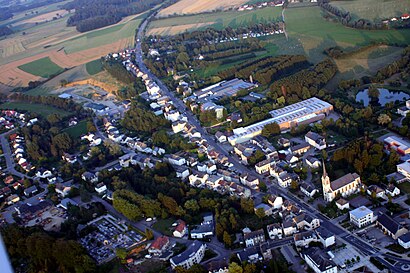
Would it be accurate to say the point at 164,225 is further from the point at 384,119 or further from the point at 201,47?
the point at 201,47

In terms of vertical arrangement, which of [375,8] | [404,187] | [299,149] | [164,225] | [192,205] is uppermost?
[375,8]

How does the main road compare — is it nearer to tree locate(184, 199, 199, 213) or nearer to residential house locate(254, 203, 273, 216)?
residential house locate(254, 203, 273, 216)

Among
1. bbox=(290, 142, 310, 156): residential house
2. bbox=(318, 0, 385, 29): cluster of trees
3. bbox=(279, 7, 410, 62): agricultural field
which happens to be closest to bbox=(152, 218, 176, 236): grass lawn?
bbox=(290, 142, 310, 156): residential house

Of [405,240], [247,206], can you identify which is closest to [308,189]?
[247,206]

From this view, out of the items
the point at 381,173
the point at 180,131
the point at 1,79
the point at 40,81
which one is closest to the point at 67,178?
the point at 180,131

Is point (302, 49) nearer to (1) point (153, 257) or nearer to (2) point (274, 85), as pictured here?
(2) point (274, 85)

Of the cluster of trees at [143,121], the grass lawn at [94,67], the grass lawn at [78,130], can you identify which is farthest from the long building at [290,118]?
the grass lawn at [94,67]
